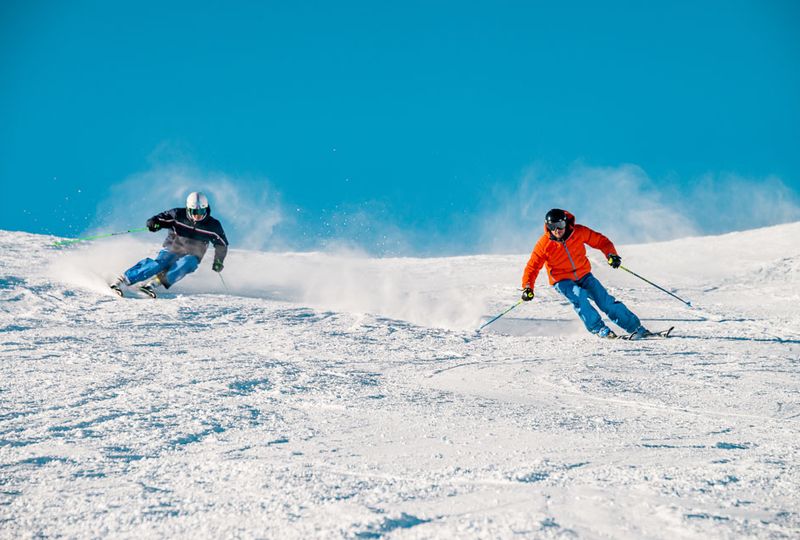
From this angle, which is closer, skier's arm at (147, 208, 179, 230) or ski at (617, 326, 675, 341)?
ski at (617, 326, 675, 341)

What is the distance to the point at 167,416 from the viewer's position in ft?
11.6

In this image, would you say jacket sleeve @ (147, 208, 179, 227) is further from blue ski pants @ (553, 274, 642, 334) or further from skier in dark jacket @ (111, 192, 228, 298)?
blue ski pants @ (553, 274, 642, 334)

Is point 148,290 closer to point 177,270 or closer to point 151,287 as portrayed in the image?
point 151,287

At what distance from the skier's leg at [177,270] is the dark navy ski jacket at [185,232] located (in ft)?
0.55

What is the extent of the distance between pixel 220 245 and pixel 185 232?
21.2 inches

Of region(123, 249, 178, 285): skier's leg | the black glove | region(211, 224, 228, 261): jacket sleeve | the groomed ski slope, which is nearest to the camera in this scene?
the groomed ski slope

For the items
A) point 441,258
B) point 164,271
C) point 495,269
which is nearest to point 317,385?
point 164,271

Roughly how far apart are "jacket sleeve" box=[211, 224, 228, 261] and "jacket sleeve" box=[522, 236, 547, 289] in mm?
4454

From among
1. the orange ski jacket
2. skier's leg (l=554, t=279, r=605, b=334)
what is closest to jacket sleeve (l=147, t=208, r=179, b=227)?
the orange ski jacket

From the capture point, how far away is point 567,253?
8.14 m

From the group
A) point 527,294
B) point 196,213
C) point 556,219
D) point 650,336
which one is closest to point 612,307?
point 650,336

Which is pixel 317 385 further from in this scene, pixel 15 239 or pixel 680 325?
pixel 15 239

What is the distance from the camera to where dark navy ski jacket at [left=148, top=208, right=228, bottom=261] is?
9.38 m

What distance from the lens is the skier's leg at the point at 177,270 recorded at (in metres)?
9.09
